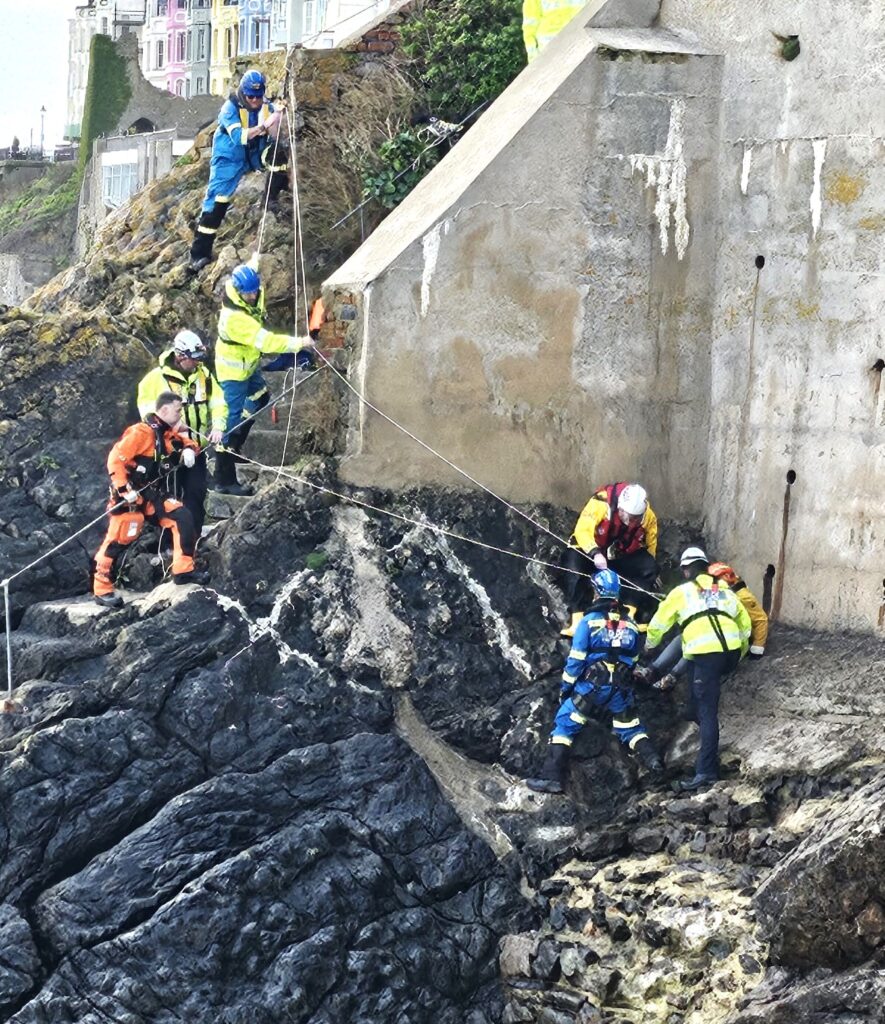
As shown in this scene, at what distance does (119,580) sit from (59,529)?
89 centimetres

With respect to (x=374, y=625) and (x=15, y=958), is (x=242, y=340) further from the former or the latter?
(x=15, y=958)

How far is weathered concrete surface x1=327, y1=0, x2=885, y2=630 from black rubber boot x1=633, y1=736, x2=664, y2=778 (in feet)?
5.37

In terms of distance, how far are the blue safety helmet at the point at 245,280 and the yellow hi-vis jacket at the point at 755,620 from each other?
14.8ft

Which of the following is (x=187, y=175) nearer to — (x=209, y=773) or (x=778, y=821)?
(x=209, y=773)

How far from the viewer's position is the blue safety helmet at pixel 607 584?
16.7 meters

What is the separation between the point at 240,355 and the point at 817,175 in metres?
4.81

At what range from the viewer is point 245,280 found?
57.3 feet

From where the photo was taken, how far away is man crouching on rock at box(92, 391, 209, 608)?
1673 cm

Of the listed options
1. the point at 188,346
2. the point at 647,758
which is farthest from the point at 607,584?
the point at 188,346

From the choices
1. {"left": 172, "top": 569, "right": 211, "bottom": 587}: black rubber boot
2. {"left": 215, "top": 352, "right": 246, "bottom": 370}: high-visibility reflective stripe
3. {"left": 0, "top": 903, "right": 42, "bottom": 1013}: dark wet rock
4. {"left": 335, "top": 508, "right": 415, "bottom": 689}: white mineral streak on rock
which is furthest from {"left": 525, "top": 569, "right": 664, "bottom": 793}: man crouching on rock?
{"left": 0, "top": 903, "right": 42, "bottom": 1013}: dark wet rock

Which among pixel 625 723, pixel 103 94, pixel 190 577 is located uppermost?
pixel 103 94

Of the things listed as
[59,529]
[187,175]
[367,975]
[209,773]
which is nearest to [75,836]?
[209,773]

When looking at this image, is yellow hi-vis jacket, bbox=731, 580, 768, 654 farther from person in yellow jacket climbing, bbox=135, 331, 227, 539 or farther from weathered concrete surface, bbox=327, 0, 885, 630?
person in yellow jacket climbing, bbox=135, 331, 227, 539

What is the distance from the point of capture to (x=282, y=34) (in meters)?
41.3
